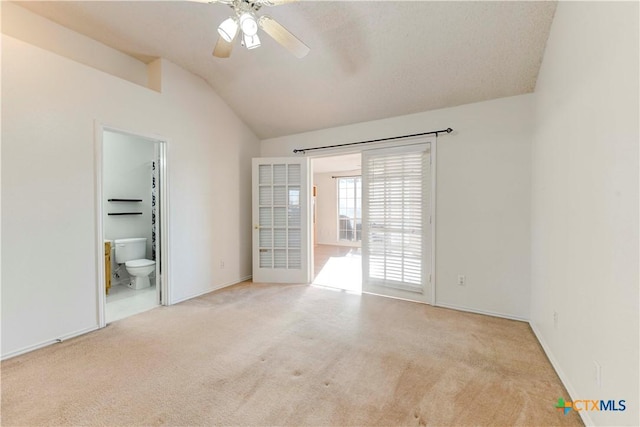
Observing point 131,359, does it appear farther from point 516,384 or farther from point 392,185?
point 392,185

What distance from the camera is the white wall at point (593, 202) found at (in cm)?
121

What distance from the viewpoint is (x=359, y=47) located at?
273cm

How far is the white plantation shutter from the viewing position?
135 inches

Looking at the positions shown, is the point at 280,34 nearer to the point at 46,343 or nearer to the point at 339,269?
the point at 46,343

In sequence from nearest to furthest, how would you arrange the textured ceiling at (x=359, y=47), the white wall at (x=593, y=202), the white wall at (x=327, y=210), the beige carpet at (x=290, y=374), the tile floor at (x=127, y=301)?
the white wall at (x=593, y=202)
the beige carpet at (x=290, y=374)
the textured ceiling at (x=359, y=47)
the tile floor at (x=127, y=301)
the white wall at (x=327, y=210)

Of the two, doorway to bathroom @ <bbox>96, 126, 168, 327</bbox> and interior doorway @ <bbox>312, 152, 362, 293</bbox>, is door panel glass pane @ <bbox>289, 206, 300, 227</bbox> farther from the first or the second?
interior doorway @ <bbox>312, 152, 362, 293</bbox>

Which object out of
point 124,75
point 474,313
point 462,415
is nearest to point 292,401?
point 462,415

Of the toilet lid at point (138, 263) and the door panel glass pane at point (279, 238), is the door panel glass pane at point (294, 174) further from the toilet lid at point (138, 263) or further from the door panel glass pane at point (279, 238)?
the toilet lid at point (138, 263)

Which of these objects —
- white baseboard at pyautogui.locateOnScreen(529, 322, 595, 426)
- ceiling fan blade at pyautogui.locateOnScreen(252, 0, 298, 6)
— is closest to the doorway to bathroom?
ceiling fan blade at pyautogui.locateOnScreen(252, 0, 298, 6)

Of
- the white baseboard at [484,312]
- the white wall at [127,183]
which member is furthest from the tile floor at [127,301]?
the white baseboard at [484,312]

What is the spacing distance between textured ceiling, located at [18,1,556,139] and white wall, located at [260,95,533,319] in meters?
0.22

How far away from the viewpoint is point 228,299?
140 inches

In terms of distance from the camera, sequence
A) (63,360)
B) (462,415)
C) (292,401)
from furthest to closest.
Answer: (63,360) → (292,401) → (462,415)

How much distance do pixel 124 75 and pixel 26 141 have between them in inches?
53.1
